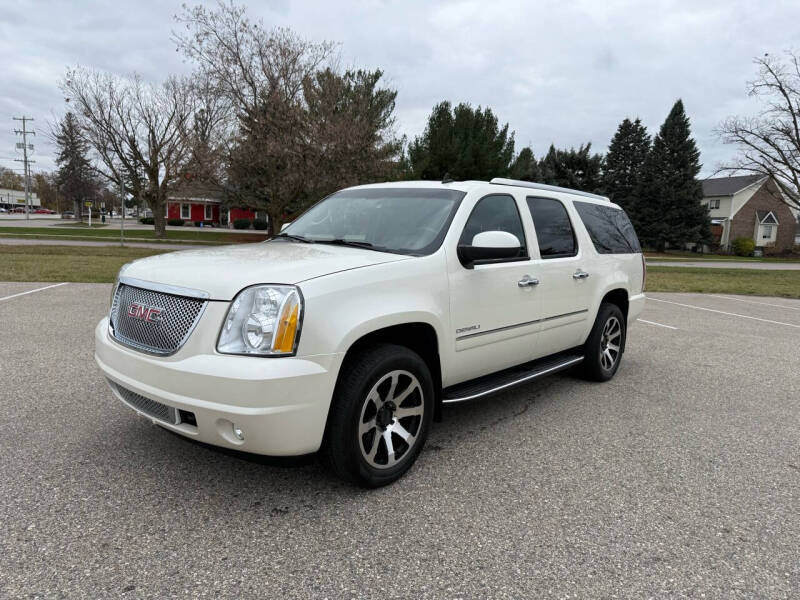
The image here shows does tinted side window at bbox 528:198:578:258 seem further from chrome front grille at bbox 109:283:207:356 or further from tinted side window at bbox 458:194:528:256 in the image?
chrome front grille at bbox 109:283:207:356

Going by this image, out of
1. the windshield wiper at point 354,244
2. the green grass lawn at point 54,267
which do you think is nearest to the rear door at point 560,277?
the windshield wiper at point 354,244

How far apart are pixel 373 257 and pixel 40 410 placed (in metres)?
2.92

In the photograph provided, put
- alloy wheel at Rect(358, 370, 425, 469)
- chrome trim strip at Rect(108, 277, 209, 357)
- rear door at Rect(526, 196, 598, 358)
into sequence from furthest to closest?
rear door at Rect(526, 196, 598, 358)
alloy wheel at Rect(358, 370, 425, 469)
chrome trim strip at Rect(108, 277, 209, 357)

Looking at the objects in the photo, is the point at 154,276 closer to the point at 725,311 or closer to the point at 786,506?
the point at 786,506

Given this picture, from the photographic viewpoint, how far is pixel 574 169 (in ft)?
152

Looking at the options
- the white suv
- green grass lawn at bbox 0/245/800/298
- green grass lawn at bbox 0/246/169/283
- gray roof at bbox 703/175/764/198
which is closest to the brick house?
gray roof at bbox 703/175/764/198

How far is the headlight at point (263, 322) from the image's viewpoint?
262 cm

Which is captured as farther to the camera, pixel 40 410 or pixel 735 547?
pixel 40 410

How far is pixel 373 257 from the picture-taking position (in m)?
3.22

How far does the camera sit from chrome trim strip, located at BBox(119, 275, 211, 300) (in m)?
2.74

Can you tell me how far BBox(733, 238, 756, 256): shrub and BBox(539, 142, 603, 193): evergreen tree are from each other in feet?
51.4

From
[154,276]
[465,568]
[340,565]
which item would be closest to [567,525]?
[465,568]

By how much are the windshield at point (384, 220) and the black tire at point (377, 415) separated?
76 cm

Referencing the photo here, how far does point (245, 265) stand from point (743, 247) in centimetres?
5756
